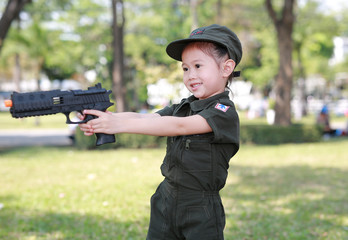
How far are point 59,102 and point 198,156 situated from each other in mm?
909

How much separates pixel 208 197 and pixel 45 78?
188 feet

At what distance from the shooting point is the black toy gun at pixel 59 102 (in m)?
2.24

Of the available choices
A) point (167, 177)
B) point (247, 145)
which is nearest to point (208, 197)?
point (167, 177)

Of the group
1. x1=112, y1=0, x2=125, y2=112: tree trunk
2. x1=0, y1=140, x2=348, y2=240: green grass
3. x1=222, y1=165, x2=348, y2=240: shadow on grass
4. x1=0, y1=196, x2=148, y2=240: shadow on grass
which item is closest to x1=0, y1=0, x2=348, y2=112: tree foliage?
x1=112, y1=0, x2=125, y2=112: tree trunk

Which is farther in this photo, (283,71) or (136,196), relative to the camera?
(283,71)

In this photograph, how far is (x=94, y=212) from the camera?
18.4 ft

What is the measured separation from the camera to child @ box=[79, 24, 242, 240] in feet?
8.11

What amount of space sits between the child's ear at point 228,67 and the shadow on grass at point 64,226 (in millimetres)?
2636

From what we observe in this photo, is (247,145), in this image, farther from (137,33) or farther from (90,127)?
(137,33)

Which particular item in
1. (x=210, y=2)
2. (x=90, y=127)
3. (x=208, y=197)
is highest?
(x=210, y=2)

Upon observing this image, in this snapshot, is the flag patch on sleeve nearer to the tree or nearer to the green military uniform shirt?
the green military uniform shirt

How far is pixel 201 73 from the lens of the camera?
2533 millimetres

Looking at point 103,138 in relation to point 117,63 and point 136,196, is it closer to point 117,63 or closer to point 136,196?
point 136,196

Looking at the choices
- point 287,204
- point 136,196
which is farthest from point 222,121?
point 136,196
